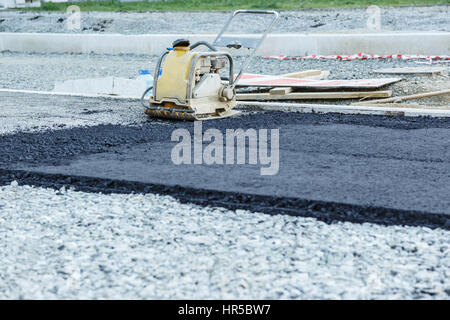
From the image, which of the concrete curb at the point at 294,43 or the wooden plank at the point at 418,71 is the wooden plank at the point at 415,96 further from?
the concrete curb at the point at 294,43

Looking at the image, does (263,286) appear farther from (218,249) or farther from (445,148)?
(445,148)

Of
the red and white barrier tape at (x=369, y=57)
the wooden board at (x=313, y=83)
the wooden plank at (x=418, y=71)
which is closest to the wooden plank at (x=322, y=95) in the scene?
the wooden board at (x=313, y=83)

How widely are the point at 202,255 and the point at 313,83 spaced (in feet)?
21.3

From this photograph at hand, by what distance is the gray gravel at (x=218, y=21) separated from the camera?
19.6 meters

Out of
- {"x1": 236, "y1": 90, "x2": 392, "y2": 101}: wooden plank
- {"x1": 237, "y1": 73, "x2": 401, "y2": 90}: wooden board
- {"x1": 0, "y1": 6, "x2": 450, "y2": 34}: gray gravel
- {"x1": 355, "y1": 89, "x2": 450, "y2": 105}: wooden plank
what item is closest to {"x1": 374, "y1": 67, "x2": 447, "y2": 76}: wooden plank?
{"x1": 237, "y1": 73, "x2": 401, "y2": 90}: wooden board

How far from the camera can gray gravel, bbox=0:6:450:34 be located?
19594 millimetres

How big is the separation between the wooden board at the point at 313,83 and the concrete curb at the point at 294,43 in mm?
4755

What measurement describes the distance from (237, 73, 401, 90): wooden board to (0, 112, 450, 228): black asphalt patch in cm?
189

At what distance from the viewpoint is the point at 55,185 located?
5.25m

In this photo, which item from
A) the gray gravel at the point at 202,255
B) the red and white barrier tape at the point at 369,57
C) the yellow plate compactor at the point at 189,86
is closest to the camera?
the gray gravel at the point at 202,255

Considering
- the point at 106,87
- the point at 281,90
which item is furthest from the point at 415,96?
the point at 106,87

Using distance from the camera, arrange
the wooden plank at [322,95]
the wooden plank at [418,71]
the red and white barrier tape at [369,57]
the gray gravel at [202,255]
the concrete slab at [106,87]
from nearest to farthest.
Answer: the gray gravel at [202,255], the wooden plank at [322,95], the concrete slab at [106,87], the wooden plank at [418,71], the red and white barrier tape at [369,57]

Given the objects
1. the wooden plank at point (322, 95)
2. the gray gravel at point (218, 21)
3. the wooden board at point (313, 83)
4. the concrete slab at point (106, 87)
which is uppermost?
the gray gravel at point (218, 21)

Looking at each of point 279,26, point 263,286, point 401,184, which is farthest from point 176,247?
point 279,26
